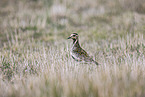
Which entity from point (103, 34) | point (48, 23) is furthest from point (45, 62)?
point (48, 23)

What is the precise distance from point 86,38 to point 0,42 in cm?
391

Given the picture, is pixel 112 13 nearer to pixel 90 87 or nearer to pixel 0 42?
pixel 0 42

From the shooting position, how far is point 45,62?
4.08 meters

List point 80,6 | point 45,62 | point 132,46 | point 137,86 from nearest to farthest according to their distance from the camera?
point 137,86
point 45,62
point 132,46
point 80,6

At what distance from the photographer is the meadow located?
2.60m

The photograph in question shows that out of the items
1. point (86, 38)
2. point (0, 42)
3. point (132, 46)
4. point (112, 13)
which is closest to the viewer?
point (132, 46)

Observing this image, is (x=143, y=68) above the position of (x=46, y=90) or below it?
above

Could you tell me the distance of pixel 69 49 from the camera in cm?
542

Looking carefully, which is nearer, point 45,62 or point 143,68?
point 143,68

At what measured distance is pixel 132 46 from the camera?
537 cm

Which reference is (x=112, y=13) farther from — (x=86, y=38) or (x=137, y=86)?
(x=137, y=86)

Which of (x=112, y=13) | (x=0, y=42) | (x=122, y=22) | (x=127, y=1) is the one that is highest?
(x=127, y=1)

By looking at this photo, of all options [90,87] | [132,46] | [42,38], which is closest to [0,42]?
[42,38]

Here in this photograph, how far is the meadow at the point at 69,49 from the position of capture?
102 inches
